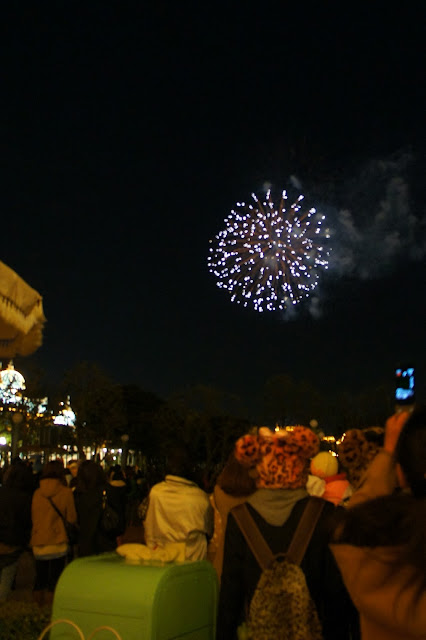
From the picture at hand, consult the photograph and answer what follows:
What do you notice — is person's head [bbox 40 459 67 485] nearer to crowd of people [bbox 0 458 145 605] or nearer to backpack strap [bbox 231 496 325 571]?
crowd of people [bbox 0 458 145 605]

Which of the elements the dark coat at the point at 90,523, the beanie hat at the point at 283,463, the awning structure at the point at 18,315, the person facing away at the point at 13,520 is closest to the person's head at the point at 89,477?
the dark coat at the point at 90,523

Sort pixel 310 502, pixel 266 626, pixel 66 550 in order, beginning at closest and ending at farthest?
pixel 266 626, pixel 310 502, pixel 66 550

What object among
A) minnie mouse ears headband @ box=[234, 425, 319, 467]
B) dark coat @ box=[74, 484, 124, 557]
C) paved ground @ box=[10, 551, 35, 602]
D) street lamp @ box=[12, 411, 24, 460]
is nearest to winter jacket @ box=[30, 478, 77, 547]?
dark coat @ box=[74, 484, 124, 557]

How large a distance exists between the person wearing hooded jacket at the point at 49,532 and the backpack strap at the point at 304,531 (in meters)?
5.50

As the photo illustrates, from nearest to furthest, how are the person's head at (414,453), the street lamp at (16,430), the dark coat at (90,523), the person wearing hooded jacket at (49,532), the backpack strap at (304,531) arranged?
the person's head at (414,453)
the backpack strap at (304,531)
the person wearing hooded jacket at (49,532)
the dark coat at (90,523)
the street lamp at (16,430)

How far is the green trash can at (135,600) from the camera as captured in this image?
4.64m

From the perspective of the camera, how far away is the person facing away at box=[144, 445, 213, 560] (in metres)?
6.17

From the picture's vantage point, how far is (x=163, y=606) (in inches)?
185

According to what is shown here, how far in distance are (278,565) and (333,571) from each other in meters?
0.34

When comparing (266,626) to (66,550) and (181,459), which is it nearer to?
(181,459)

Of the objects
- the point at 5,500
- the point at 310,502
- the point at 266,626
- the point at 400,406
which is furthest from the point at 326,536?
the point at 5,500

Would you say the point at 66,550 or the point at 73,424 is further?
the point at 73,424

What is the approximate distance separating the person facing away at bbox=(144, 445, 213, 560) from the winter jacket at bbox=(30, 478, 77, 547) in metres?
2.94

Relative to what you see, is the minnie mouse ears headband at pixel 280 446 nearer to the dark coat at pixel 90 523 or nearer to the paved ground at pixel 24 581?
the dark coat at pixel 90 523
